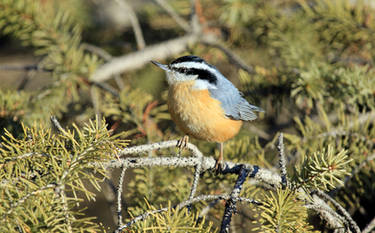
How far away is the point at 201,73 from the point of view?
234 centimetres

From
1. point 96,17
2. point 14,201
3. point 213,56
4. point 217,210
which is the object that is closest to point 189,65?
point 213,56

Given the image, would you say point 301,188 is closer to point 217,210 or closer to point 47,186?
point 217,210

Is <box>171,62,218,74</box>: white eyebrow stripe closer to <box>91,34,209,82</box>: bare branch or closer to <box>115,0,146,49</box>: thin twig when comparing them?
<box>91,34,209,82</box>: bare branch

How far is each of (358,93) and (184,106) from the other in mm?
1024

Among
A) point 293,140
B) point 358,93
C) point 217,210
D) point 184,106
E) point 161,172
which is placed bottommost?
point 217,210

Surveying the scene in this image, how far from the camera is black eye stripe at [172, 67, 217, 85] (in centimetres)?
232

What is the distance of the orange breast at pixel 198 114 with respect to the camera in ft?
6.91

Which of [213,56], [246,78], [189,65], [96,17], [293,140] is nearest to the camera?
[293,140]

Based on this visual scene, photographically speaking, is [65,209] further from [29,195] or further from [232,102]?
[232,102]

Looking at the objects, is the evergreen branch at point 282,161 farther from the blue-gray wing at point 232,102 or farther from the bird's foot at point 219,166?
the blue-gray wing at point 232,102

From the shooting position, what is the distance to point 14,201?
3.34ft

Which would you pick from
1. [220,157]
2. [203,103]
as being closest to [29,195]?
[220,157]

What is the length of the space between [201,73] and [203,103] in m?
0.24

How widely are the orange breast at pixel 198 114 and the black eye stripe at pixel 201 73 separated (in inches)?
3.4
